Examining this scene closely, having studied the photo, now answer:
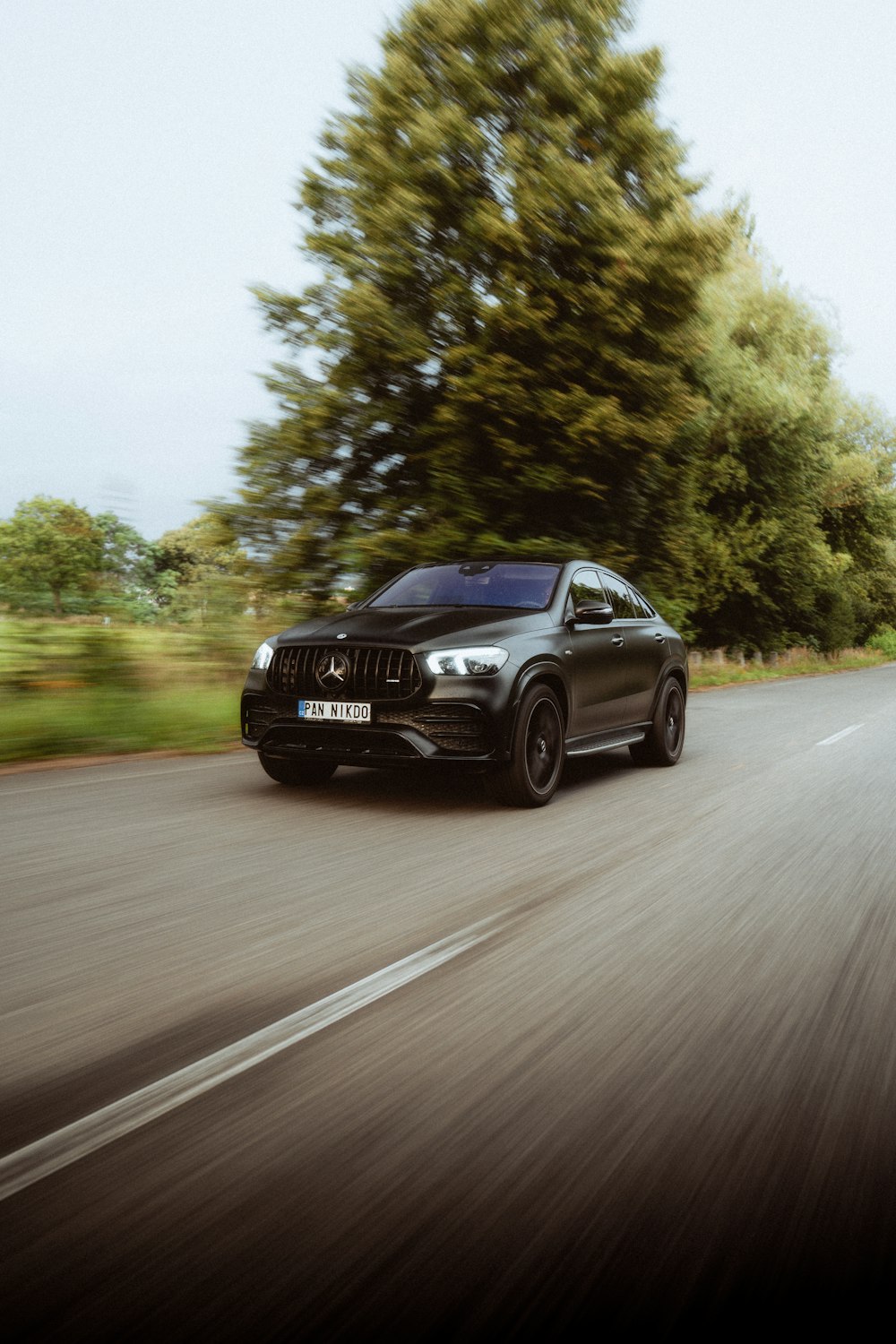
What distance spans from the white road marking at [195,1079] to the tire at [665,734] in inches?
236

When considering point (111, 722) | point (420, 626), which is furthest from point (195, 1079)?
point (111, 722)

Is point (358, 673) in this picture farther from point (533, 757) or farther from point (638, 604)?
point (638, 604)

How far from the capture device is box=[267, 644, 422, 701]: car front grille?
7.31m

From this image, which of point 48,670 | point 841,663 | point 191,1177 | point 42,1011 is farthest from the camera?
point 841,663

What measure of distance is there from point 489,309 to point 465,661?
11736 mm

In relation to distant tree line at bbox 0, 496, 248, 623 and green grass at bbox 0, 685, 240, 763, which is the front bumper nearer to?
green grass at bbox 0, 685, 240, 763

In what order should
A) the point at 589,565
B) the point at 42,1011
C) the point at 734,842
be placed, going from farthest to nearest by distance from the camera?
the point at 589,565 → the point at 734,842 → the point at 42,1011

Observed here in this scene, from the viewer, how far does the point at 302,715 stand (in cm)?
756

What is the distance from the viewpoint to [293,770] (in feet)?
27.4

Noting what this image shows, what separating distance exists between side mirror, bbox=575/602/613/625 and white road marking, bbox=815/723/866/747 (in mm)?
4522

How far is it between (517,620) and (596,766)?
2.83 metres

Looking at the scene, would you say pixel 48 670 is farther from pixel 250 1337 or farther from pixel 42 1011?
pixel 250 1337

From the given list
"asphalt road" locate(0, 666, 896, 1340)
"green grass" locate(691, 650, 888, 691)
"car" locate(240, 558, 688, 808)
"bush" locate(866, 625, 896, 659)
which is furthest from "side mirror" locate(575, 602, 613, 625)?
"bush" locate(866, 625, 896, 659)

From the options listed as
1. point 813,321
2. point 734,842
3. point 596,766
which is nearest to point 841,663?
point 813,321
